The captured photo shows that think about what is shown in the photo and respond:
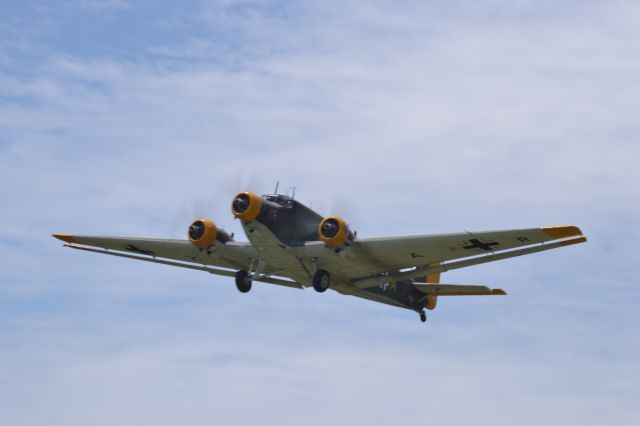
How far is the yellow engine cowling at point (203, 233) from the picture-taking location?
46969 millimetres

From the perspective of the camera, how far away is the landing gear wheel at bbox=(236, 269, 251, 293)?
153ft

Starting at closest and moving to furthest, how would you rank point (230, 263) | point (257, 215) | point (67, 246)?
point (257, 215) < point (230, 263) < point (67, 246)

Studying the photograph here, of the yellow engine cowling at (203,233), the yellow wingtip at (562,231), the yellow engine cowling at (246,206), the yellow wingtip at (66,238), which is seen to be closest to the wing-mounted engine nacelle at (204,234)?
the yellow engine cowling at (203,233)

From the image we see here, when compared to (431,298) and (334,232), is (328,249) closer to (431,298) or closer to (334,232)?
(334,232)

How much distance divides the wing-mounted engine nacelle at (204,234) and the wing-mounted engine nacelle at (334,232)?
5.63 metres

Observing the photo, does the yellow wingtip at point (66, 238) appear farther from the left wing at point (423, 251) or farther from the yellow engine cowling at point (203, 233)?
the left wing at point (423, 251)

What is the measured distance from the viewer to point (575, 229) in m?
40.3

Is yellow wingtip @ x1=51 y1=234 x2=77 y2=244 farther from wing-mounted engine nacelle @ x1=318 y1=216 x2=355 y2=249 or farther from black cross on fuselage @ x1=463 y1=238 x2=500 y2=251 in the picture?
black cross on fuselage @ x1=463 y1=238 x2=500 y2=251

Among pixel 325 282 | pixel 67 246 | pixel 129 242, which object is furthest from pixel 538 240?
pixel 67 246

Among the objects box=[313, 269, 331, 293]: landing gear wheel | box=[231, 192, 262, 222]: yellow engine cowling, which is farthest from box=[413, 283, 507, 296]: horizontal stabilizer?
box=[231, 192, 262, 222]: yellow engine cowling

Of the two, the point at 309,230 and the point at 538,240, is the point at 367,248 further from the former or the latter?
the point at 538,240

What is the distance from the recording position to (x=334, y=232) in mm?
43562

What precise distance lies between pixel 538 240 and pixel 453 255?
381cm

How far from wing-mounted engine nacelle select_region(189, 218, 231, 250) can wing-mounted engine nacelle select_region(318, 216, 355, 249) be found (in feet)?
18.5
